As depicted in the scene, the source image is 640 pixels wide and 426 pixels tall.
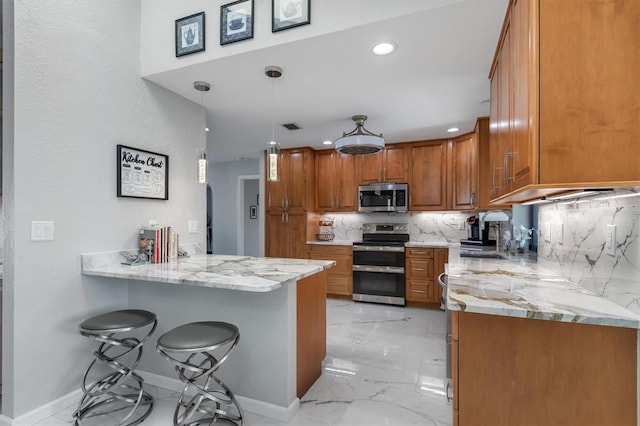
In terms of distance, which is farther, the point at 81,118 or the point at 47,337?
the point at 81,118

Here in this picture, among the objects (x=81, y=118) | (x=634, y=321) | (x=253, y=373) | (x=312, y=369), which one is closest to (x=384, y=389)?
(x=312, y=369)

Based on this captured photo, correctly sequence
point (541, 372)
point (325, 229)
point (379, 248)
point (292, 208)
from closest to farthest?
1. point (541, 372)
2. point (379, 248)
3. point (292, 208)
4. point (325, 229)

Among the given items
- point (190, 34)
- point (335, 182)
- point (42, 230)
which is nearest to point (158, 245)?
point (42, 230)

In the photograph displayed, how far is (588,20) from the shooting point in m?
1.13

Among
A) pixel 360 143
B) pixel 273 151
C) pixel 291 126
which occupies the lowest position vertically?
pixel 273 151

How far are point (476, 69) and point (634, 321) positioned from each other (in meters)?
1.87

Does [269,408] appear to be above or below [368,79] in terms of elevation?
below

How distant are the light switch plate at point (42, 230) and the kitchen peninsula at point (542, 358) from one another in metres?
2.32

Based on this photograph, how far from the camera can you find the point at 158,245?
244 cm

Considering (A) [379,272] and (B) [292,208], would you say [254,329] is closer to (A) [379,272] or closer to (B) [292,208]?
(A) [379,272]

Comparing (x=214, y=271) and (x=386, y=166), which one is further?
(x=386, y=166)

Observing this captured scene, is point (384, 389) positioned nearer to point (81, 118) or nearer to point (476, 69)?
→ point (476, 69)

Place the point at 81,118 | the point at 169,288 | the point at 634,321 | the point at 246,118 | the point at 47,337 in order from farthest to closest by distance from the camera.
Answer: the point at 246,118
the point at 169,288
the point at 81,118
the point at 47,337
the point at 634,321

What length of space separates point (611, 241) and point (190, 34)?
2.77 meters
